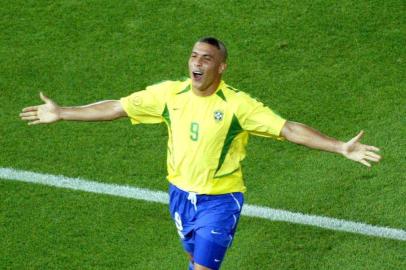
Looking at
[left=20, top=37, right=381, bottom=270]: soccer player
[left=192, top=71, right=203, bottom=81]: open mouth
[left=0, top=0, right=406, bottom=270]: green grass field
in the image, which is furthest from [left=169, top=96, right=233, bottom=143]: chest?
[left=0, top=0, right=406, bottom=270]: green grass field

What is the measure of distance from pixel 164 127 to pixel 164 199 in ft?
4.28

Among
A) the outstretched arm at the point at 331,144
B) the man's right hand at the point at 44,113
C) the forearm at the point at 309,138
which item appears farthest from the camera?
the man's right hand at the point at 44,113

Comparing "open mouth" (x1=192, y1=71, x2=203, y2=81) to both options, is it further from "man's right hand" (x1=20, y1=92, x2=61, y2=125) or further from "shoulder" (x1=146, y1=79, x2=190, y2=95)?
"man's right hand" (x1=20, y1=92, x2=61, y2=125)

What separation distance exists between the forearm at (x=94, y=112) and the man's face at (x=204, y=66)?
2.49ft

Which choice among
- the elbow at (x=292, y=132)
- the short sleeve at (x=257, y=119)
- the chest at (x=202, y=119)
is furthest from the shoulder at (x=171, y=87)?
the elbow at (x=292, y=132)

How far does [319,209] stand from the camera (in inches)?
461

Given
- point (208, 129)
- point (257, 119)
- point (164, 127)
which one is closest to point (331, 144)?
point (257, 119)

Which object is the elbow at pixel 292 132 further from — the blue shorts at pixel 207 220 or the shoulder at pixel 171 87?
the shoulder at pixel 171 87

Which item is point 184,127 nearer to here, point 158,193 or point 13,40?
point 158,193

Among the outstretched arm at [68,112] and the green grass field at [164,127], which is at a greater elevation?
the outstretched arm at [68,112]

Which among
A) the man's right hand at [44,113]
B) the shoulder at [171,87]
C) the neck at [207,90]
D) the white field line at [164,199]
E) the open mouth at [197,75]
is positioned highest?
the open mouth at [197,75]

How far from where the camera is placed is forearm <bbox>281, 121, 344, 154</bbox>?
9.46 meters

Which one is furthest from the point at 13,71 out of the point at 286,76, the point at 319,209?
the point at 319,209

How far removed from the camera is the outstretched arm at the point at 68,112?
32.8ft
